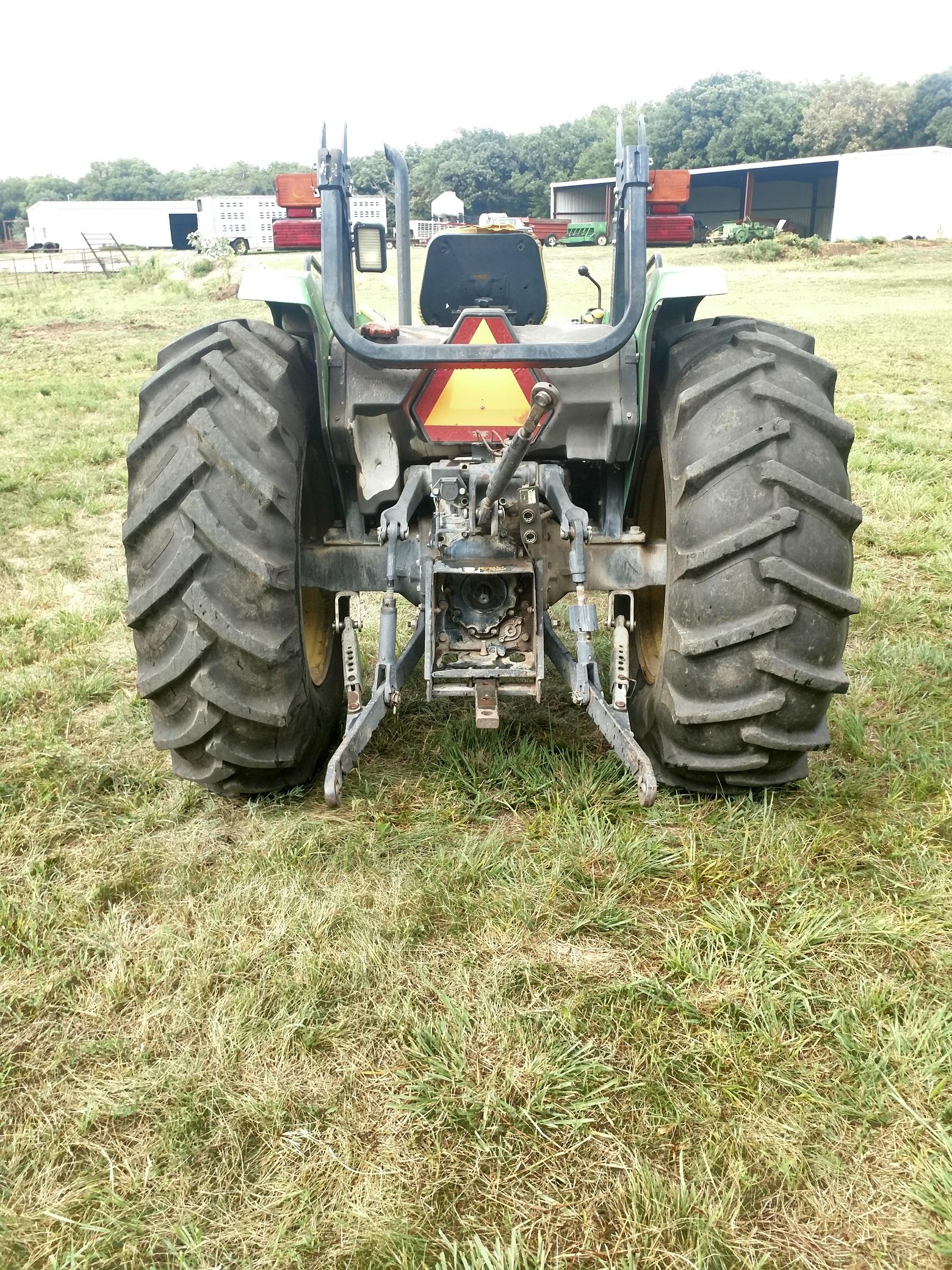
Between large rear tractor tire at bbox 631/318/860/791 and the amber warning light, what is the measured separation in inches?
21.9

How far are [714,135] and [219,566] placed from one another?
204 feet

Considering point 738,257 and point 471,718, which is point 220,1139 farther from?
point 738,257

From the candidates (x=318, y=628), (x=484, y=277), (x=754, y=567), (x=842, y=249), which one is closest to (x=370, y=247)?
(x=484, y=277)

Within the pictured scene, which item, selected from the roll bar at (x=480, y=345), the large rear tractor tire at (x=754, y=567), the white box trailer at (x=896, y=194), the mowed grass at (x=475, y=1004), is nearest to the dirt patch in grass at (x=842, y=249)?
the white box trailer at (x=896, y=194)

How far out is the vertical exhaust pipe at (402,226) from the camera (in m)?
5.07

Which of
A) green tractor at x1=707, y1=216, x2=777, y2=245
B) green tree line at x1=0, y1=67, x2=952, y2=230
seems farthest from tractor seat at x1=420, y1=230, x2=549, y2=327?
green tree line at x1=0, y1=67, x2=952, y2=230

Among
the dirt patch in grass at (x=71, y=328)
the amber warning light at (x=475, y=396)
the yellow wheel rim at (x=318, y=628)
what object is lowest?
the dirt patch in grass at (x=71, y=328)

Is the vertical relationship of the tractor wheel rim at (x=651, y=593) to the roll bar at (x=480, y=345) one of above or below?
below

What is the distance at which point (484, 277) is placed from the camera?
468cm

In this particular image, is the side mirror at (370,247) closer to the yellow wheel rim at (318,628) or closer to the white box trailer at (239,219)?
the yellow wheel rim at (318,628)

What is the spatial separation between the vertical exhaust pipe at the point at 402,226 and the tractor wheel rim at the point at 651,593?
1.87 meters

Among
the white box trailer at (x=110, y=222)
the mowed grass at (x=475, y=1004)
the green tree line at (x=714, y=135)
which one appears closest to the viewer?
the mowed grass at (x=475, y=1004)

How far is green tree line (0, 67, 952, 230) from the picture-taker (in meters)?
48.1

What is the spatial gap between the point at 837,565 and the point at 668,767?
2.73ft
